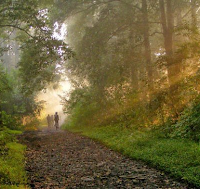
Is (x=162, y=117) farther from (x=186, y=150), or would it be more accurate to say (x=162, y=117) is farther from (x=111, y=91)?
(x=111, y=91)

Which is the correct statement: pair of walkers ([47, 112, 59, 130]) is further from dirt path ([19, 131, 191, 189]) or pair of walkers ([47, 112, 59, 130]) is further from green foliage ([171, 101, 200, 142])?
green foliage ([171, 101, 200, 142])

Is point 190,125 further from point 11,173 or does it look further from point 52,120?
point 52,120

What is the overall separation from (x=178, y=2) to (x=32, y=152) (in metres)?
15.6

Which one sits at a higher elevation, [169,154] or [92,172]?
[169,154]

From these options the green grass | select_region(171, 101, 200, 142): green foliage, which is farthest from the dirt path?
select_region(171, 101, 200, 142): green foliage

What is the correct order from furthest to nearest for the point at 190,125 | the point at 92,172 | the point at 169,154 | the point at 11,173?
the point at 190,125 < the point at 169,154 < the point at 92,172 < the point at 11,173

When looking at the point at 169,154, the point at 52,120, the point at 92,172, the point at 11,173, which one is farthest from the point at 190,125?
the point at 52,120

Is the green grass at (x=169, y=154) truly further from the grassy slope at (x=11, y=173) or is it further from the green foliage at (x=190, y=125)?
the grassy slope at (x=11, y=173)

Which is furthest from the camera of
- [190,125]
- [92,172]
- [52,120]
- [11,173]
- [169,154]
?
[52,120]

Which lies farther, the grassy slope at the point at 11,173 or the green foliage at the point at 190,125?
the green foliage at the point at 190,125

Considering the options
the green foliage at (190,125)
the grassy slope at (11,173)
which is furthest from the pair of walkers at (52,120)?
the green foliage at (190,125)

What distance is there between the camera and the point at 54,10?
54.9 ft

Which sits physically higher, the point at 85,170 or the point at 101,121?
the point at 101,121

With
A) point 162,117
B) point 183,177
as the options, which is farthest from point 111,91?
point 183,177
